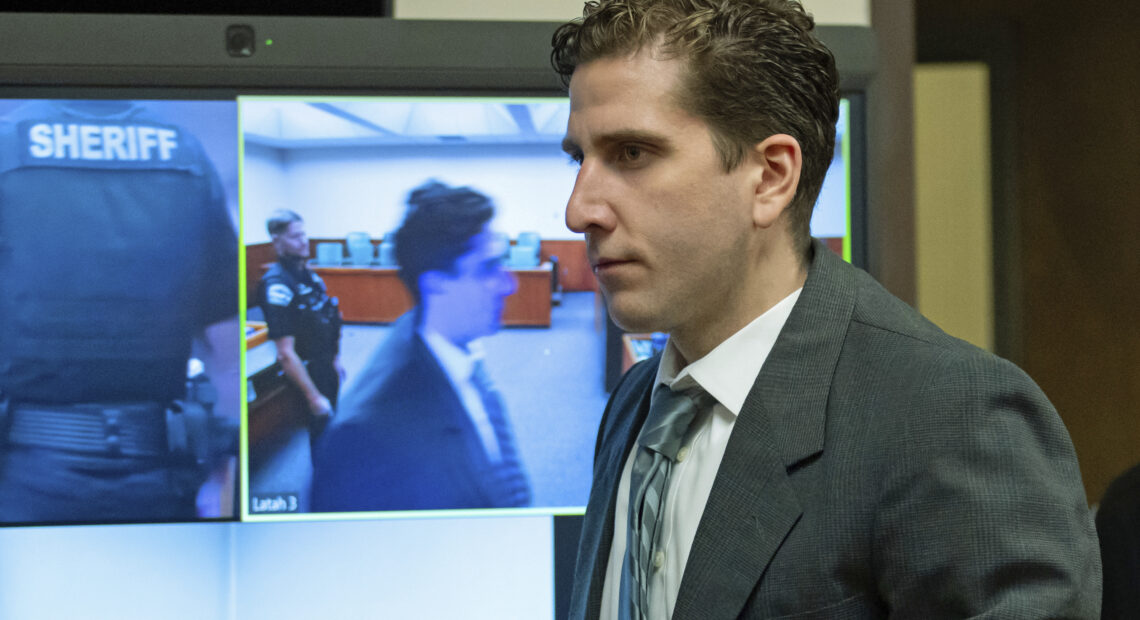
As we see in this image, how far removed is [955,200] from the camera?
115 inches

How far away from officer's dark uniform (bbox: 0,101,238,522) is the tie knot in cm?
74

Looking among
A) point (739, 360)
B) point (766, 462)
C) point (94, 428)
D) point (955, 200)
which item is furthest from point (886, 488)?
point (955, 200)

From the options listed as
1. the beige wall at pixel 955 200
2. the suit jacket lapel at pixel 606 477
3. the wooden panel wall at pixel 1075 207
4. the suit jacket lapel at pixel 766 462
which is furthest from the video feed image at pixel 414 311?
the beige wall at pixel 955 200

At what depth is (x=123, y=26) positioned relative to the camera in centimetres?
137

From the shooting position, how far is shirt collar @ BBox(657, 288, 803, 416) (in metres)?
0.91

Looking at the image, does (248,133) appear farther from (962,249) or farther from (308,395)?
(962,249)

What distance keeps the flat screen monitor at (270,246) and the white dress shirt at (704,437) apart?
1.70ft

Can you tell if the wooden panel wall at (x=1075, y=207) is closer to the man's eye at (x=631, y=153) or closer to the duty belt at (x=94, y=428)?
the man's eye at (x=631, y=153)

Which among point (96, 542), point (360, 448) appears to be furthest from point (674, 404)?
point (96, 542)

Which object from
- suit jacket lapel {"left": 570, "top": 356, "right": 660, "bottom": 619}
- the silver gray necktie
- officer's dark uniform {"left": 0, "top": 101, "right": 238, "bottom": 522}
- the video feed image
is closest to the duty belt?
officer's dark uniform {"left": 0, "top": 101, "right": 238, "bottom": 522}

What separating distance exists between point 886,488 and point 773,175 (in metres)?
0.33

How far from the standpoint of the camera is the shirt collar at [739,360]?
0.91m

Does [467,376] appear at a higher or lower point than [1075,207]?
lower

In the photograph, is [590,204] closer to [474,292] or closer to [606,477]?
[606,477]
